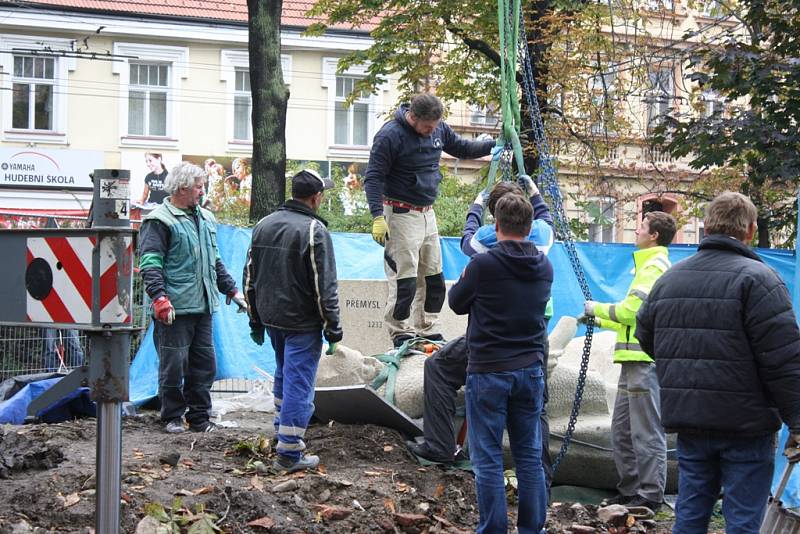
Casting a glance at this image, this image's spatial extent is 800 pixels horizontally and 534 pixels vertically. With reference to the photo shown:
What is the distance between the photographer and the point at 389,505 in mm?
6148

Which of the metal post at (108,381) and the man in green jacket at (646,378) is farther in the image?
the man in green jacket at (646,378)

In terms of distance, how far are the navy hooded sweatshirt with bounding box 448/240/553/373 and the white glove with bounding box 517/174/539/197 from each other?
3.93 feet

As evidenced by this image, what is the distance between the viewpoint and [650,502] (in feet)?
A: 23.3

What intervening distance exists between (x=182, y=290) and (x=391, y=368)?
1.69 metres

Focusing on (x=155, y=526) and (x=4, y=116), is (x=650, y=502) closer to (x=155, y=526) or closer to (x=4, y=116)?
(x=155, y=526)

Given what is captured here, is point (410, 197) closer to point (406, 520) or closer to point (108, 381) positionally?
point (406, 520)

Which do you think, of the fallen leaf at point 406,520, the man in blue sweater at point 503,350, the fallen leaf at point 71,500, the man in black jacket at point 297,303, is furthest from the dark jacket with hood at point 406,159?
the fallen leaf at point 71,500

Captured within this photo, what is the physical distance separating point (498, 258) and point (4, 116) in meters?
25.3

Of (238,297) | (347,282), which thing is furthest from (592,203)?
(238,297)

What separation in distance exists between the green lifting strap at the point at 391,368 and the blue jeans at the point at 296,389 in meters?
1.17

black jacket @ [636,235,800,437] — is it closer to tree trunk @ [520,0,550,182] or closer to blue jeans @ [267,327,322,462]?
blue jeans @ [267,327,322,462]

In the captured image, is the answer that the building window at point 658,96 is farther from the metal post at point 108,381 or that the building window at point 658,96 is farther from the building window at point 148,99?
the building window at point 148,99

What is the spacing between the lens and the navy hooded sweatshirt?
17.9 feet

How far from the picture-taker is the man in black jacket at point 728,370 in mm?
4672
